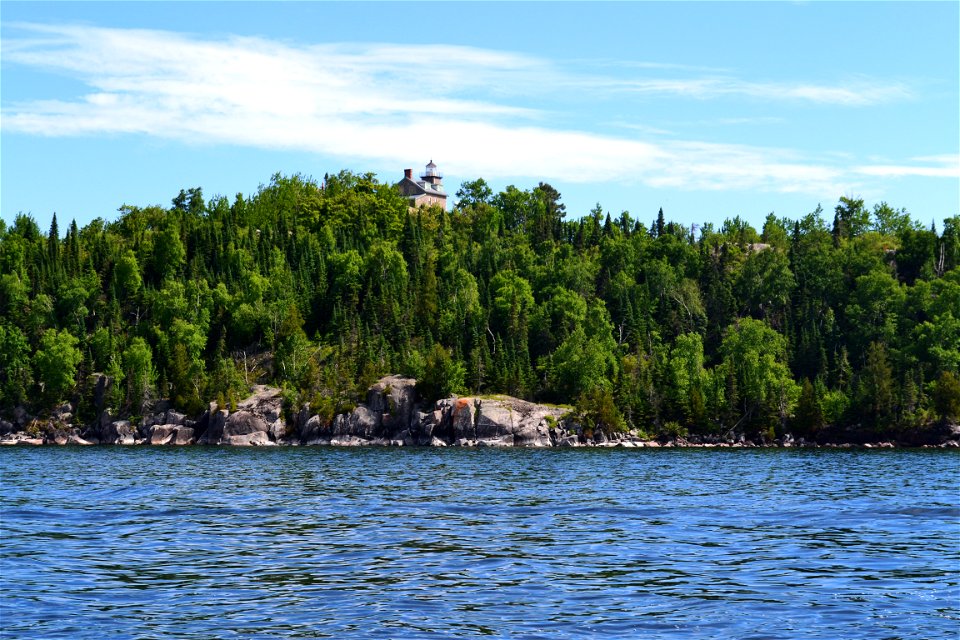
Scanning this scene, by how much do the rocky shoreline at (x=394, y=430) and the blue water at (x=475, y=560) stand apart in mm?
82340

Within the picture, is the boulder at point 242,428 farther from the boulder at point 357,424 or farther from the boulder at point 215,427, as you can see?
the boulder at point 357,424

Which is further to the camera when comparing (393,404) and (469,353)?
(469,353)

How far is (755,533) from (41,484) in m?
42.6

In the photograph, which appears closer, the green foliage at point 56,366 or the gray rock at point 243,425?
the gray rock at point 243,425

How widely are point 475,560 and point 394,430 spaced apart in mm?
117968

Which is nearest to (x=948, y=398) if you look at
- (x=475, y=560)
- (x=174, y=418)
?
(x=174, y=418)

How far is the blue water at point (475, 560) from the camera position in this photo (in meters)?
25.5

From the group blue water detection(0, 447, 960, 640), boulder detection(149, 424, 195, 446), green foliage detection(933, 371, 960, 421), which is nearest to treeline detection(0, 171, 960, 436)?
green foliage detection(933, 371, 960, 421)

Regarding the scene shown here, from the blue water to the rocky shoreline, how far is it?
8234 centimetres

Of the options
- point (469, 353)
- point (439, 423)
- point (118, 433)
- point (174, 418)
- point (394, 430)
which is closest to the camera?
point (439, 423)

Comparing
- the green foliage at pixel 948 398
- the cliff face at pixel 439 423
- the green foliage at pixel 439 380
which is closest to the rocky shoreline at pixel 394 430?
the cliff face at pixel 439 423

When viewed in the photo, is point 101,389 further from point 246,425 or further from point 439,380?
point 439,380

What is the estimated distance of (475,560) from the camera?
34125mm

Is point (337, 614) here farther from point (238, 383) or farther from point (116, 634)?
point (238, 383)
